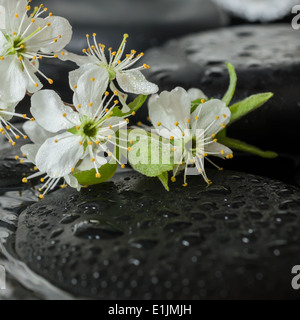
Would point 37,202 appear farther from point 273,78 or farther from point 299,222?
point 273,78

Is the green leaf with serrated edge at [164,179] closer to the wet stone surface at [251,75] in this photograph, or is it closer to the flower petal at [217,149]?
the flower petal at [217,149]

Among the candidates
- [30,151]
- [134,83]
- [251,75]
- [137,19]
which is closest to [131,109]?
[134,83]

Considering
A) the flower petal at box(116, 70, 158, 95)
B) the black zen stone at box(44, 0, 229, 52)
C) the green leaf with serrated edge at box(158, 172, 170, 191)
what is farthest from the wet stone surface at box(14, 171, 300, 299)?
the black zen stone at box(44, 0, 229, 52)

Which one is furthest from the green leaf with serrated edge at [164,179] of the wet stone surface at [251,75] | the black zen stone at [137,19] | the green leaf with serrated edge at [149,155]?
the black zen stone at [137,19]

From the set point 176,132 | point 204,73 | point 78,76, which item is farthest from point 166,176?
point 204,73

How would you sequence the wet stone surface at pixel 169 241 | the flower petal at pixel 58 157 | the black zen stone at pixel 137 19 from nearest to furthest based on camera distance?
the wet stone surface at pixel 169 241, the flower petal at pixel 58 157, the black zen stone at pixel 137 19

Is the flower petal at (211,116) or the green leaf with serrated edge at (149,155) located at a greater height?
the flower petal at (211,116)
